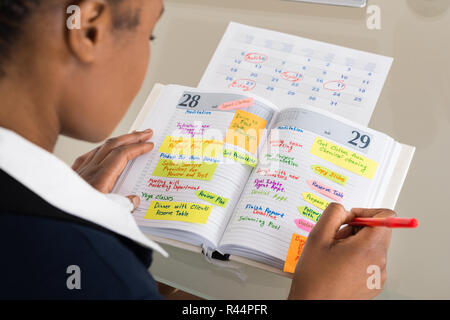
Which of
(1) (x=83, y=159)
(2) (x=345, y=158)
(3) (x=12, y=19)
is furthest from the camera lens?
(1) (x=83, y=159)

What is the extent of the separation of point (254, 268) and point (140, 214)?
0.18 metres

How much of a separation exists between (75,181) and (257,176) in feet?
0.89

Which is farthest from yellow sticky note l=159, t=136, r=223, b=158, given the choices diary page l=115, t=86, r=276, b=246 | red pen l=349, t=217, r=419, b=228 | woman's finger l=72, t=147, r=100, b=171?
red pen l=349, t=217, r=419, b=228

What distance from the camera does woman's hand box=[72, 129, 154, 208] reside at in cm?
72

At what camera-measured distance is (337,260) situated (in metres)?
0.58

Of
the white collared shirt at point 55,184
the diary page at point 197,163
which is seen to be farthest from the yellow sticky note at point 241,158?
the white collared shirt at point 55,184

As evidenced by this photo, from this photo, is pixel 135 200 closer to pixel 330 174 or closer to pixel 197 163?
pixel 197 163

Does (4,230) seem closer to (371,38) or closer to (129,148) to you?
(129,148)

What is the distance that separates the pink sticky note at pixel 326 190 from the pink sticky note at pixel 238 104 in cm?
17

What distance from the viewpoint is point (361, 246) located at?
58 cm

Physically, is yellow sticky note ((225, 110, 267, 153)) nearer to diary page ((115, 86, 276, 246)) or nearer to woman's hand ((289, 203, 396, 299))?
diary page ((115, 86, 276, 246))

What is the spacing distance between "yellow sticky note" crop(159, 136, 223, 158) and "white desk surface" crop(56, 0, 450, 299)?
0.45 feet

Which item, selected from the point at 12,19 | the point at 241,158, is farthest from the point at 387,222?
the point at 12,19

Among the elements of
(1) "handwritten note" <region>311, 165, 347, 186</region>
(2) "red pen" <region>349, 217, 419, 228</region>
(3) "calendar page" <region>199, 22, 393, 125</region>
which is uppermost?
(3) "calendar page" <region>199, 22, 393, 125</region>
